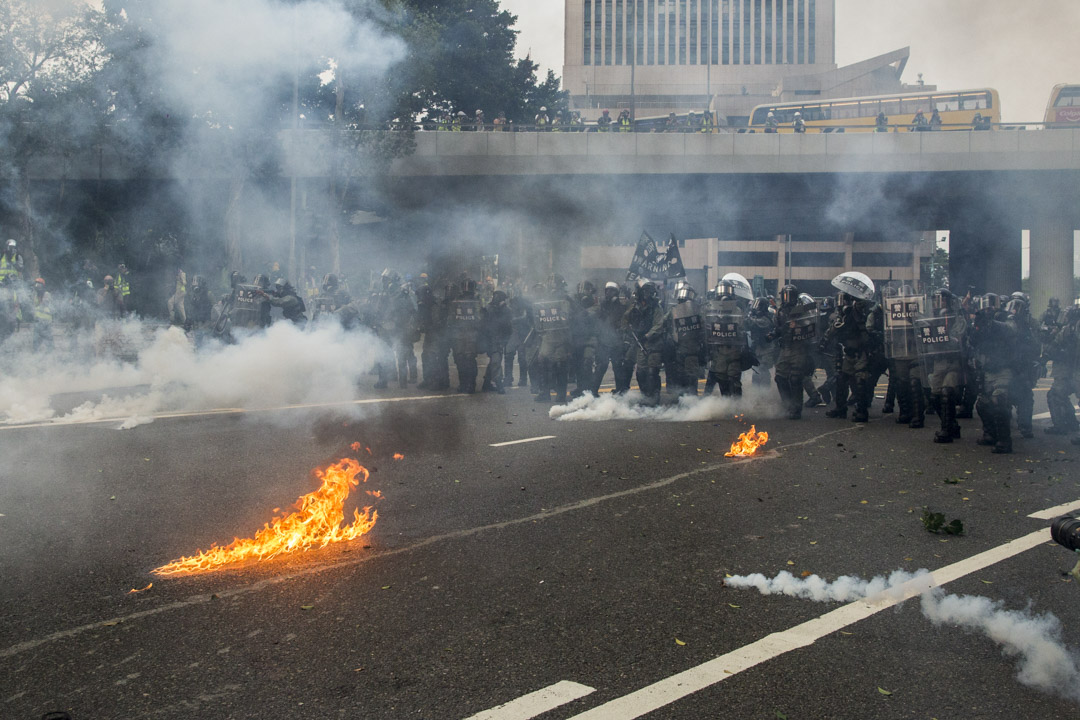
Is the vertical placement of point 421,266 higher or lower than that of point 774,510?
higher

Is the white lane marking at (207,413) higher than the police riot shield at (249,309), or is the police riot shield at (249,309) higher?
the police riot shield at (249,309)

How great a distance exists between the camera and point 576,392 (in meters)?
12.9

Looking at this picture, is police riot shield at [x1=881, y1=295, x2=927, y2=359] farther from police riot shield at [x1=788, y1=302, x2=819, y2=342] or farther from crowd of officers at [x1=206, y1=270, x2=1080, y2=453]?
police riot shield at [x1=788, y1=302, x2=819, y2=342]

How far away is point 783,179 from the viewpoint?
29281mm

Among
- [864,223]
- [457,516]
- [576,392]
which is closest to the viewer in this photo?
[457,516]

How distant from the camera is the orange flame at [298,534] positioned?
4.88 m

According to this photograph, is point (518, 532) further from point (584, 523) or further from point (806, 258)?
point (806, 258)

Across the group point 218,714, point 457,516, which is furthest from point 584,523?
point 218,714

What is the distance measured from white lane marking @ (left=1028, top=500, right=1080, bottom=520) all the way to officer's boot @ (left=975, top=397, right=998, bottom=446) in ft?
7.51

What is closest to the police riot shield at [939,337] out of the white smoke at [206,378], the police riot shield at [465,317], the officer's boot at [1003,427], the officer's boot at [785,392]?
the officer's boot at [1003,427]

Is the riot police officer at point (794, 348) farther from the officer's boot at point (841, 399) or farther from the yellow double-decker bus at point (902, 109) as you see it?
the yellow double-decker bus at point (902, 109)

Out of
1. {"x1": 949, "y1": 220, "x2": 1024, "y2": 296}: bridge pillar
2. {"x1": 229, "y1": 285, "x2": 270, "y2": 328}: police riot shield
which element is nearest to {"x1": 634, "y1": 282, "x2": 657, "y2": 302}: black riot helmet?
{"x1": 229, "y1": 285, "x2": 270, "y2": 328}: police riot shield

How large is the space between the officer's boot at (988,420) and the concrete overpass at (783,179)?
20.4 meters

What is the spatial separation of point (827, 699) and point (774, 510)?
294 cm
